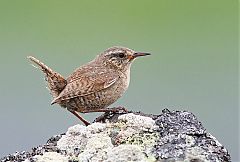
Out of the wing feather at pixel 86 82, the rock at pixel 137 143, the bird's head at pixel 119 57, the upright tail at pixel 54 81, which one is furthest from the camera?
the bird's head at pixel 119 57

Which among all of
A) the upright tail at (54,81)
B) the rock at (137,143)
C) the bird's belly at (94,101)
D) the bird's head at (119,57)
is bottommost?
the rock at (137,143)

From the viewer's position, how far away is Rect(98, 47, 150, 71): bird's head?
20.4ft

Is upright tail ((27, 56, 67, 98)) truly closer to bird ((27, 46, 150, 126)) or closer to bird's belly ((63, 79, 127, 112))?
bird ((27, 46, 150, 126))

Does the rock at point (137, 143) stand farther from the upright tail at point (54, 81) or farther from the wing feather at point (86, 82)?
the upright tail at point (54, 81)

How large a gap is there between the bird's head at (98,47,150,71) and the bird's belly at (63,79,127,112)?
1.71ft

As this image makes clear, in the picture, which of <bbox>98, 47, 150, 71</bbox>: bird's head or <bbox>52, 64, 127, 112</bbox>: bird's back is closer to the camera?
<bbox>52, 64, 127, 112</bbox>: bird's back

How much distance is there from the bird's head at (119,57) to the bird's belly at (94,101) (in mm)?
520

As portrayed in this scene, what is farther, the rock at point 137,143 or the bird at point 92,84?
A: the bird at point 92,84

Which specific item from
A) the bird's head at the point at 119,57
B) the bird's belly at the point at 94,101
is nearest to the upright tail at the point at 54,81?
the bird's belly at the point at 94,101

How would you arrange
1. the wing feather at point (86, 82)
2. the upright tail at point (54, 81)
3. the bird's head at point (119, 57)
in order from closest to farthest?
the wing feather at point (86, 82) < the upright tail at point (54, 81) < the bird's head at point (119, 57)

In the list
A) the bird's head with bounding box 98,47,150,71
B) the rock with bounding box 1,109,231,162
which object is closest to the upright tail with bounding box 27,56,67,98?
the bird's head with bounding box 98,47,150,71

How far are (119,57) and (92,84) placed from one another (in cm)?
64

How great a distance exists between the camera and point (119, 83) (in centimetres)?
588

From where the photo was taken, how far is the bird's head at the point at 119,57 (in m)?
6.22
